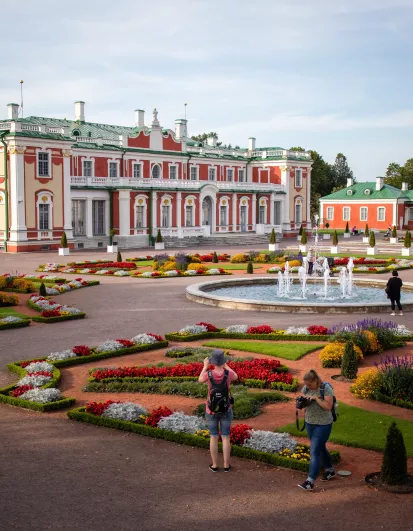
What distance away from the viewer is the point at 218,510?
23.0ft

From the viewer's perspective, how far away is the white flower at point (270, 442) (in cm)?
846

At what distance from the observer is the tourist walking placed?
26.1 ft

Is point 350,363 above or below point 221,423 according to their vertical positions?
below

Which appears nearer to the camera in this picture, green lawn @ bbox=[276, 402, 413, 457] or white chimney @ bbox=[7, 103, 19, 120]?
green lawn @ bbox=[276, 402, 413, 457]

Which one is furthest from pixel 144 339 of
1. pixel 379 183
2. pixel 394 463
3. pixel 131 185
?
pixel 379 183

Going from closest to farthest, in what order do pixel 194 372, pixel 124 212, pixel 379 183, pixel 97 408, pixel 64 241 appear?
pixel 97 408, pixel 194 372, pixel 64 241, pixel 124 212, pixel 379 183

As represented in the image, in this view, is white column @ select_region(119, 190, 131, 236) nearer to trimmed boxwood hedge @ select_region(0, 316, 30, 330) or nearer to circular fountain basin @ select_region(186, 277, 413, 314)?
circular fountain basin @ select_region(186, 277, 413, 314)

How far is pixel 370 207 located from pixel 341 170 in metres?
39.3

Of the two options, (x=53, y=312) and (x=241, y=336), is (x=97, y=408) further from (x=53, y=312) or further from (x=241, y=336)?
(x=53, y=312)

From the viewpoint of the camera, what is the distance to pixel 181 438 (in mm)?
9047

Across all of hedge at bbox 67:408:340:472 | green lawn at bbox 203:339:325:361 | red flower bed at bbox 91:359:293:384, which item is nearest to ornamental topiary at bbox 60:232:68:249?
green lawn at bbox 203:339:325:361

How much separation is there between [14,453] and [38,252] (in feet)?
116

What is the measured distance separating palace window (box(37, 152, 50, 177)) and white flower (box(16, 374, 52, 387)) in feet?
110

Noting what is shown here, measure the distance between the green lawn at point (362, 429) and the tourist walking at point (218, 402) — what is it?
1569 mm
